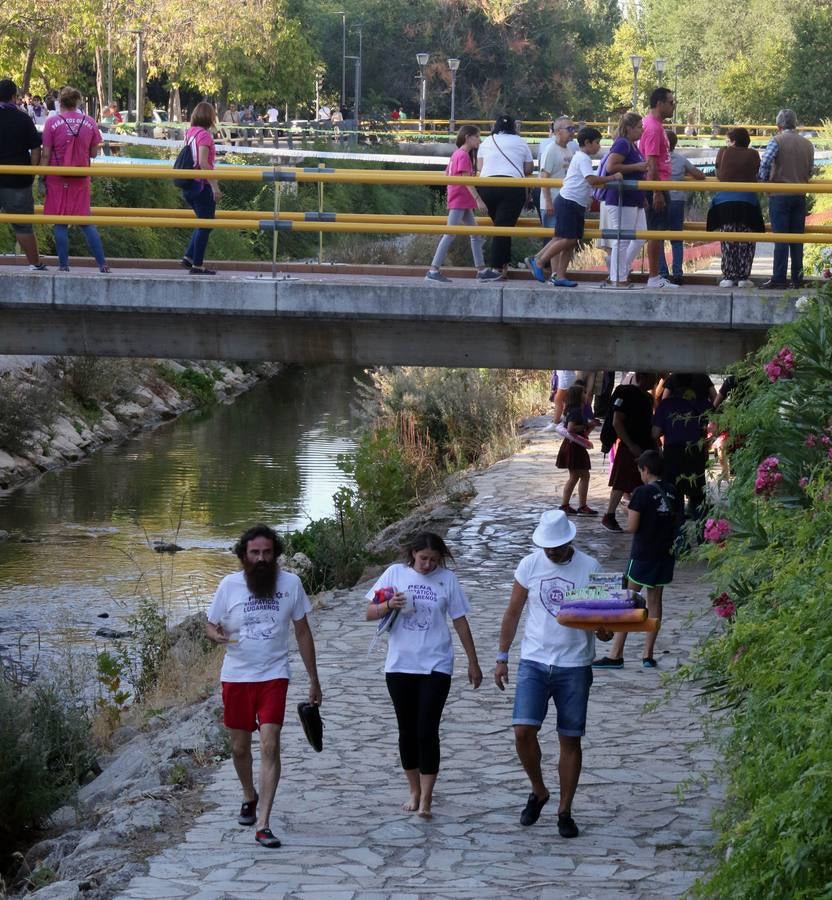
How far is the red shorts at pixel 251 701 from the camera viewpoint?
7781 mm

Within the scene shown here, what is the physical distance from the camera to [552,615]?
773 centimetres

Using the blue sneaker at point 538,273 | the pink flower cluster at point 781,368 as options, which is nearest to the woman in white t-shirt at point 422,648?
the pink flower cluster at point 781,368

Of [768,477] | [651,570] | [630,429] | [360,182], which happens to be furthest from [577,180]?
[768,477]

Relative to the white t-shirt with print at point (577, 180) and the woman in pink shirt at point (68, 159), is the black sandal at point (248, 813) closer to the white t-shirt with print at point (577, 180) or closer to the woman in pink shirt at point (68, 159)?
the white t-shirt with print at point (577, 180)

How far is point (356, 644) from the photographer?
12109 mm

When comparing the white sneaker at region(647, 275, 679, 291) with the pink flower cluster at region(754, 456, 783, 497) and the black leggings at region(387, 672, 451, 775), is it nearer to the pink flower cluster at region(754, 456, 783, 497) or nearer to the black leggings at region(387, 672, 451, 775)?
the pink flower cluster at region(754, 456, 783, 497)

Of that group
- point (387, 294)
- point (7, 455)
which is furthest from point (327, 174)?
point (7, 455)

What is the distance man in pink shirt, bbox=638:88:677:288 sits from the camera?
1420 centimetres

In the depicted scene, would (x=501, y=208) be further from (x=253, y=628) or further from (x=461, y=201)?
(x=253, y=628)

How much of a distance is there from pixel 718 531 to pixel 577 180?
6393 millimetres

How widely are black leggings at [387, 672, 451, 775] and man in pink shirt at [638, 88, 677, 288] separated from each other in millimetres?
7463

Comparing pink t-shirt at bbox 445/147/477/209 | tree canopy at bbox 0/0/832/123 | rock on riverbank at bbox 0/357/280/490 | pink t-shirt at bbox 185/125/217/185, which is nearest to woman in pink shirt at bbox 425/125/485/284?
pink t-shirt at bbox 445/147/477/209

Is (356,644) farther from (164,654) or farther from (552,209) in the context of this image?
(552,209)

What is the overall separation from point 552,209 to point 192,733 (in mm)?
7401
